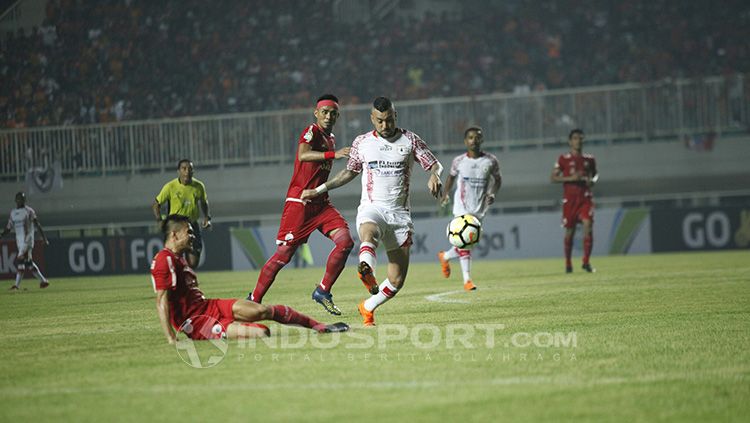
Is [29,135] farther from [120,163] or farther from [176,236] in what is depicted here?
[176,236]

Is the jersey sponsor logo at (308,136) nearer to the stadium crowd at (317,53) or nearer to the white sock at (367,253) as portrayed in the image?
the white sock at (367,253)

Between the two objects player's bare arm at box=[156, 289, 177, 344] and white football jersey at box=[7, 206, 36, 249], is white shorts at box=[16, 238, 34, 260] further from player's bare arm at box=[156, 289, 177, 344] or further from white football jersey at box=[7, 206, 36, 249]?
player's bare arm at box=[156, 289, 177, 344]

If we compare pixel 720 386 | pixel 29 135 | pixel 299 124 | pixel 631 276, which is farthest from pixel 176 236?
pixel 29 135

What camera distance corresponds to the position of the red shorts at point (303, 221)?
34.5ft

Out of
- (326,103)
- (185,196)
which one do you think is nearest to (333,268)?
(326,103)

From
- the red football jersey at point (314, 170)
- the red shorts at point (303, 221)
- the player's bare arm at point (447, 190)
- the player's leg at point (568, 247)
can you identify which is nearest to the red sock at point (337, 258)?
the red shorts at point (303, 221)

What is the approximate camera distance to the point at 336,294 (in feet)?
45.4

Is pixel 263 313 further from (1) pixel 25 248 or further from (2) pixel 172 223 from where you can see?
(1) pixel 25 248

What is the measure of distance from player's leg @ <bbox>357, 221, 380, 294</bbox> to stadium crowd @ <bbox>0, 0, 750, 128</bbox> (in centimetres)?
1847

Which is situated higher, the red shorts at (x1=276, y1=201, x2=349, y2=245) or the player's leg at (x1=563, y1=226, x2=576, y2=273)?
the red shorts at (x1=276, y1=201, x2=349, y2=245)

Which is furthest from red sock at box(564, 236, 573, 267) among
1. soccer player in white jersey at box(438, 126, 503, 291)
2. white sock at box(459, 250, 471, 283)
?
white sock at box(459, 250, 471, 283)

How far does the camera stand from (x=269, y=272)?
1031 centimetres

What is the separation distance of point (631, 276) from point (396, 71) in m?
14.9

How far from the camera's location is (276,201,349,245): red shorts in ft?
34.5
